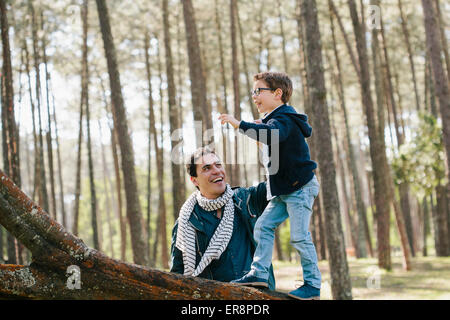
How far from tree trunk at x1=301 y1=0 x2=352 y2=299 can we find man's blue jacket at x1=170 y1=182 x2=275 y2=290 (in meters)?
5.16

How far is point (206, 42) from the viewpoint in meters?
21.7

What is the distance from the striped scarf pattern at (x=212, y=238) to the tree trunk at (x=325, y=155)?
5.37 metres

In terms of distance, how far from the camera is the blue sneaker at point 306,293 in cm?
288

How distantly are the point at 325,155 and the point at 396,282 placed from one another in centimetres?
509

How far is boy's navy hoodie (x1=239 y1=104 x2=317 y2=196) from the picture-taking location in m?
3.14

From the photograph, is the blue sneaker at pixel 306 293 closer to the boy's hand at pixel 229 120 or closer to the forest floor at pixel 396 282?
the boy's hand at pixel 229 120

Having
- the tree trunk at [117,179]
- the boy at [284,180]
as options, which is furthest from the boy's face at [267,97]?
the tree trunk at [117,179]

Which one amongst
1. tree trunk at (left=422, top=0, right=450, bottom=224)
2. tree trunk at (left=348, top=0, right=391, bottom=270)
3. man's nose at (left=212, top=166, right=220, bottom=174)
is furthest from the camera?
tree trunk at (left=348, top=0, right=391, bottom=270)

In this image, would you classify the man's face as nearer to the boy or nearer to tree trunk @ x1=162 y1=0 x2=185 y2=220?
the boy

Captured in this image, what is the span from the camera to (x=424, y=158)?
55.6 ft

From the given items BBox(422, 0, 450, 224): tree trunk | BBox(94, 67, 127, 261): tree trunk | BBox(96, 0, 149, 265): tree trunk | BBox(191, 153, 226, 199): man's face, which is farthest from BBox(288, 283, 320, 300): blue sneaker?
BBox(94, 67, 127, 261): tree trunk
